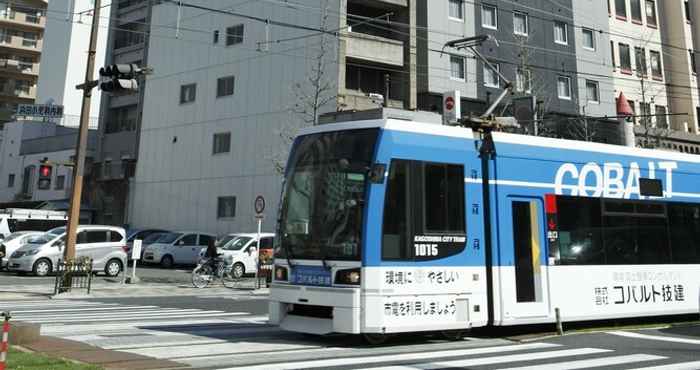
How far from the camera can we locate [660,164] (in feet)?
39.6

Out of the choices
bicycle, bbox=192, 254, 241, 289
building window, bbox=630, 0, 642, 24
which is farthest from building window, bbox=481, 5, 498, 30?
bicycle, bbox=192, 254, 241, 289

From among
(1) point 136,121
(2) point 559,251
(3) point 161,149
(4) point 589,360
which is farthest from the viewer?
(1) point 136,121

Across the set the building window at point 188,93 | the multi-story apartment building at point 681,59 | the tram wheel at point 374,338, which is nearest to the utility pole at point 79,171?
the tram wheel at point 374,338

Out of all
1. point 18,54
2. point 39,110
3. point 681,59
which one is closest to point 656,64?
point 681,59

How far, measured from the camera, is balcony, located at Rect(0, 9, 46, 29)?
70.0m

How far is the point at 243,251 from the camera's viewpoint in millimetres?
26516

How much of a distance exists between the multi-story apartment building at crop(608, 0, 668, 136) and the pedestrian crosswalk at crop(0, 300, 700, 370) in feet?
115

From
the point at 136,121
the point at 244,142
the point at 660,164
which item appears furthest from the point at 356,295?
the point at 136,121

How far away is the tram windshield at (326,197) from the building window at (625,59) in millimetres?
38562

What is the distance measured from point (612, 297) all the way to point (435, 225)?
4.06 metres

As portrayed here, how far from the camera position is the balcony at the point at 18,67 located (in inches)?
2753

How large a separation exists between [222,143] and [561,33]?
890 inches

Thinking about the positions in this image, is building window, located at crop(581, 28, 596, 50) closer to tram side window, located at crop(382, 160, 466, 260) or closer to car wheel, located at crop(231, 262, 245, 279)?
car wheel, located at crop(231, 262, 245, 279)

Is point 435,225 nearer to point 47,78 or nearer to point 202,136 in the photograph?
point 202,136
